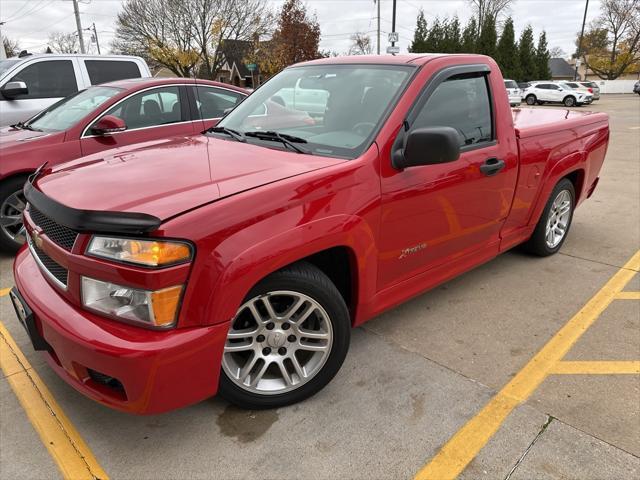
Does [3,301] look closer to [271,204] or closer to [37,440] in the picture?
[37,440]

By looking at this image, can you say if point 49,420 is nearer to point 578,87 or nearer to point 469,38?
point 578,87

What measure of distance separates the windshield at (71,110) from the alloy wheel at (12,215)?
0.80 metres

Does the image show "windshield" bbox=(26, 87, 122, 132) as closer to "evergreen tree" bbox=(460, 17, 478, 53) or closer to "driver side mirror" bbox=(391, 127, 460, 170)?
"driver side mirror" bbox=(391, 127, 460, 170)

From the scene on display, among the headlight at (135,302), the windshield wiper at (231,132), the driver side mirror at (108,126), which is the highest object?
the windshield wiper at (231,132)

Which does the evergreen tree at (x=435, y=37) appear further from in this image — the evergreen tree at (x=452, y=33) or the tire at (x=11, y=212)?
the tire at (x=11, y=212)

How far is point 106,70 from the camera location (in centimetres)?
759

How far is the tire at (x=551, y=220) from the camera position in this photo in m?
4.31

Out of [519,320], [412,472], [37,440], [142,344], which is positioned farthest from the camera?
[519,320]

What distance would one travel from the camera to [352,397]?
2662 mm

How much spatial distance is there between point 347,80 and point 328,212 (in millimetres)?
1166

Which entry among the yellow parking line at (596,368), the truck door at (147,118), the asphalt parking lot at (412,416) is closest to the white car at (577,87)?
the truck door at (147,118)

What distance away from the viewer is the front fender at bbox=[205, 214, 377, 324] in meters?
2.03

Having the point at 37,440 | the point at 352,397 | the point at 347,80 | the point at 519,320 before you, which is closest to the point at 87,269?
the point at 37,440

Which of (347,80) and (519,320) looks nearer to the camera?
(347,80)
